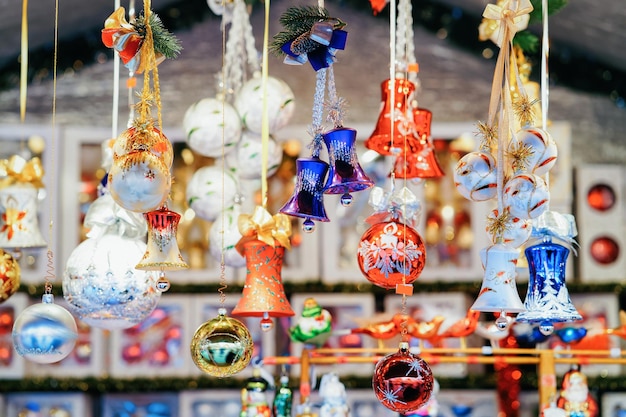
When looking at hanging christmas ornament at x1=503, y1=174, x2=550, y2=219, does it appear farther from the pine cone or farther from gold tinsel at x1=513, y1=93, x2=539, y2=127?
the pine cone

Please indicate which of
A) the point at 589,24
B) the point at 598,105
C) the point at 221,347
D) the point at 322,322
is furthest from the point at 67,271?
the point at 598,105

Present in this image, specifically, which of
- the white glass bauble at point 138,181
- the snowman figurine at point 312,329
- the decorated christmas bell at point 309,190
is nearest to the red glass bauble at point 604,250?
the snowman figurine at point 312,329

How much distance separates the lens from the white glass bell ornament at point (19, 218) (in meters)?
4.47

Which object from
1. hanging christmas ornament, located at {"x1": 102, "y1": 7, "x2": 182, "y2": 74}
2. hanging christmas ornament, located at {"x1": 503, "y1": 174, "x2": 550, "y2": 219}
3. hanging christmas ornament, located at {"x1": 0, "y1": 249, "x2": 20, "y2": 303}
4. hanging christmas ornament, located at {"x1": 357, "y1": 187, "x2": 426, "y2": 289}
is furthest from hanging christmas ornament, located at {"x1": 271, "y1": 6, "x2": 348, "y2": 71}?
hanging christmas ornament, located at {"x1": 0, "y1": 249, "x2": 20, "y2": 303}

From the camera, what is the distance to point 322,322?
4.69m

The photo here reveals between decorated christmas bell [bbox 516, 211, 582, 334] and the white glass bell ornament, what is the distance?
1812mm

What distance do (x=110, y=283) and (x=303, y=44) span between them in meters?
1.04

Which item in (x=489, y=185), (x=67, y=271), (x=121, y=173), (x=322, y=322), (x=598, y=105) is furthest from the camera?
(x=598, y=105)

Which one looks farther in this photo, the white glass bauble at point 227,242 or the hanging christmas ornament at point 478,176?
the white glass bauble at point 227,242

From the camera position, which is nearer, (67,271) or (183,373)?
(67,271)

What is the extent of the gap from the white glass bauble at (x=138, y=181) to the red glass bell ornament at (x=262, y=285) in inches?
24.6

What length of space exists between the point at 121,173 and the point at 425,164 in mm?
1247

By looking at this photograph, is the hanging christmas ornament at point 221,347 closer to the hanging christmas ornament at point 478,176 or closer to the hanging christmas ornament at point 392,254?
the hanging christmas ornament at point 392,254

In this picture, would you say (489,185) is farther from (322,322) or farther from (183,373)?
(183,373)
